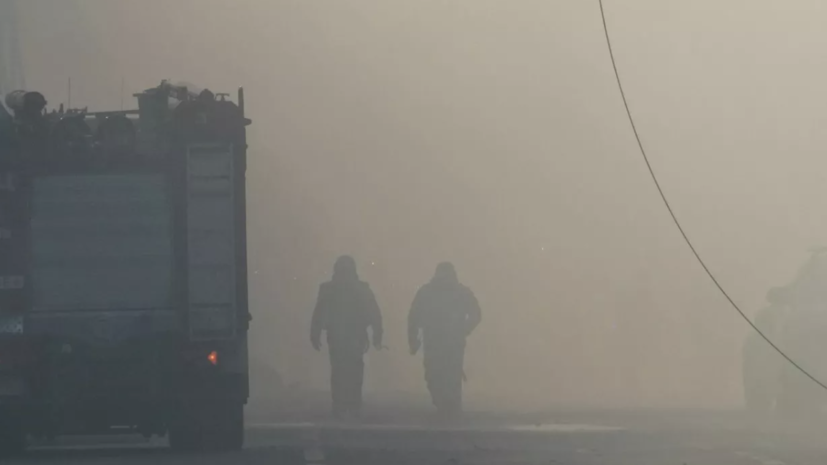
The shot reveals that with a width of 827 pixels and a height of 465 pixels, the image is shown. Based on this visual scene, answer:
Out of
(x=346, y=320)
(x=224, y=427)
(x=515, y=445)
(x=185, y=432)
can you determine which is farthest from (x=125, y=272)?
(x=346, y=320)

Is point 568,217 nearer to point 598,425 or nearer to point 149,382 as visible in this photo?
point 598,425

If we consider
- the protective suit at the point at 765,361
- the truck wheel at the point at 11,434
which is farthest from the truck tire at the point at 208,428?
the protective suit at the point at 765,361

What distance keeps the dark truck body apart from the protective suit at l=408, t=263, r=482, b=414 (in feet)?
28.0

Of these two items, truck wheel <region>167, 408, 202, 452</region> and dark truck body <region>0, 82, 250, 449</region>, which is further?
truck wheel <region>167, 408, 202, 452</region>

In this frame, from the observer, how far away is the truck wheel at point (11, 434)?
15.1 m

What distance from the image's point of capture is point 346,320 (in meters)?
24.2

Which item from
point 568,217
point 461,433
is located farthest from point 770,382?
point 568,217

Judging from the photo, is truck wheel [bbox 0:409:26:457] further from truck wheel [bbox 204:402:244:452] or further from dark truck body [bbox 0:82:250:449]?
truck wheel [bbox 204:402:244:452]

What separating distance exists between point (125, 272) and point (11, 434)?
164 cm

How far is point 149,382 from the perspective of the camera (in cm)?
1501

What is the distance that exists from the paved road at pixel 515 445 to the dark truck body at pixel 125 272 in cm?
47

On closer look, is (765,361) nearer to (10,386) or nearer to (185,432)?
(185,432)

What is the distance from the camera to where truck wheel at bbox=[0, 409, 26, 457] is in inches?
593

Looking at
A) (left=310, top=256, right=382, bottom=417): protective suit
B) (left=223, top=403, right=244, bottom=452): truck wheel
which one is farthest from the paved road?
(left=310, top=256, right=382, bottom=417): protective suit
